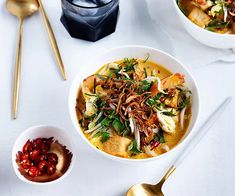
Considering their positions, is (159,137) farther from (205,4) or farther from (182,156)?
(205,4)

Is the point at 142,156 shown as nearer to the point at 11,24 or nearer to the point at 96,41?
the point at 96,41

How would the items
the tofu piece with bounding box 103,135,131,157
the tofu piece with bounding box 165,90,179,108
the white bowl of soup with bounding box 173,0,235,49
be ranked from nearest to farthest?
the tofu piece with bounding box 103,135,131,157 < the tofu piece with bounding box 165,90,179,108 < the white bowl of soup with bounding box 173,0,235,49

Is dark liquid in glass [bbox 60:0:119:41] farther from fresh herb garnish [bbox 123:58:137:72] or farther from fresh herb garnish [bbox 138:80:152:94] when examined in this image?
fresh herb garnish [bbox 138:80:152:94]

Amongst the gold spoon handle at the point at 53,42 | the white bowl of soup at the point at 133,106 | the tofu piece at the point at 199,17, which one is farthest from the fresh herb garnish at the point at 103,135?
the tofu piece at the point at 199,17

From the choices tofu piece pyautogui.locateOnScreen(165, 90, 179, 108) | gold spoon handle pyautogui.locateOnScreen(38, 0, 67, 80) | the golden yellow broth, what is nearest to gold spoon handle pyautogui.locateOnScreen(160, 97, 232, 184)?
the golden yellow broth

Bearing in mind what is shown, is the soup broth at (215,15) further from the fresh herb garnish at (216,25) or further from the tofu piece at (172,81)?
the tofu piece at (172,81)

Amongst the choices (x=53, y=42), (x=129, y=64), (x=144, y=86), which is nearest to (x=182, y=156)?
(x=144, y=86)
